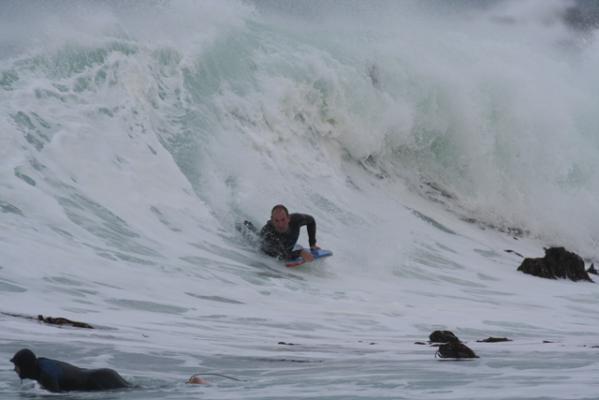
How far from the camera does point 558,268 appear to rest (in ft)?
49.0

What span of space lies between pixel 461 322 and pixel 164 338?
3795 millimetres

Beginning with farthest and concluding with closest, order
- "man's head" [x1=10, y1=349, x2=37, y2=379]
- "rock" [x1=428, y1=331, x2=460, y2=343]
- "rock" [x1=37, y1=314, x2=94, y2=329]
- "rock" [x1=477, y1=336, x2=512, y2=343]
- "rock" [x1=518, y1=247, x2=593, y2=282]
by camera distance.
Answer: "rock" [x1=518, y1=247, x2=593, y2=282]
"rock" [x1=477, y1=336, x2=512, y2=343]
"rock" [x1=428, y1=331, x2=460, y2=343]
"rock" [x1=37, y1=314, x2=94, y2=329]
"man's head" [x1=10, y1=349, x2=37, y2=379]

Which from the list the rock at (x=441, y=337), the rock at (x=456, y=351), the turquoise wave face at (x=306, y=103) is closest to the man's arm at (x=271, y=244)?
the turquoise wave face at (x=306, y=103)

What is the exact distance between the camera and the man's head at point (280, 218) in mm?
12484

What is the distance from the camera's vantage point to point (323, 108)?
19.3 meters

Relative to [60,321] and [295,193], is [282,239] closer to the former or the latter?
[295,193]

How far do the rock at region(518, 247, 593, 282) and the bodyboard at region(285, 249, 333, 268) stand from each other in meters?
3.79

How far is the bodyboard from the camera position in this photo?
40.7ft

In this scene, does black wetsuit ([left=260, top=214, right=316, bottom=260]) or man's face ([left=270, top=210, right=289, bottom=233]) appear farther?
black wetsuit ([left=260, top=214, right=316, bottom=260])

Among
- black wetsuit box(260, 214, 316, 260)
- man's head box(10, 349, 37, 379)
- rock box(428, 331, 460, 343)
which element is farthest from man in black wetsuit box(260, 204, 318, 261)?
man's head box(10, 349, 37, 379)

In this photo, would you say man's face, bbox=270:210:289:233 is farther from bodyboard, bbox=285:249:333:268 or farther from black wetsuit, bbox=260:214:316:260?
bodyboard, bbox=285:249:333:268

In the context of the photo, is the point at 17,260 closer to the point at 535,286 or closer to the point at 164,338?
the point at 164,338

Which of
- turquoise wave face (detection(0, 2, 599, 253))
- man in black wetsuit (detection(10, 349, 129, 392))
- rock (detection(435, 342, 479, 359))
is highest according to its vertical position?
turquoise wave face (detection(0, 2, 599, 253))

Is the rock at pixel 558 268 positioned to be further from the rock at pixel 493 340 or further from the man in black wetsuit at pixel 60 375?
the man in black wetsuit at pixel 60 375
